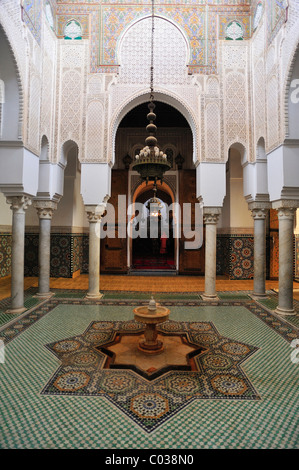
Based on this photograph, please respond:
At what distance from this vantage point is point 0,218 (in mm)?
6852

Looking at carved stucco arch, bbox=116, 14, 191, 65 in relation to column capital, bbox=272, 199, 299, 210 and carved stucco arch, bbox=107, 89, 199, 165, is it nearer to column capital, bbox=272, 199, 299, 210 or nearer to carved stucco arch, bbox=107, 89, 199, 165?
carved stucco arch, bbox=107, 89, 199, 165

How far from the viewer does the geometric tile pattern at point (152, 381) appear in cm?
202

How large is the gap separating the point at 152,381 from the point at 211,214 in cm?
358

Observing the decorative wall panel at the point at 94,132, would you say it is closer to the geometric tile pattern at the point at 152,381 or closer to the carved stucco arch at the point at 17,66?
the carved stucco arch at the point at 17,66

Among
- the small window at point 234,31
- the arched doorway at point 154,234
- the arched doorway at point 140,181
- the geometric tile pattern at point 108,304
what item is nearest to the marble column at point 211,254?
the geometric tile pattern at point 108,304

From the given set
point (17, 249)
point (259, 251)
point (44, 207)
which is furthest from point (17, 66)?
point (259, 251)

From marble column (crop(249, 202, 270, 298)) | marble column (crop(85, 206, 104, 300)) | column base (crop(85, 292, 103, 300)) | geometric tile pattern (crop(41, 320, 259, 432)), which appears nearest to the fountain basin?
geometric tile pattern (crop(41, 320, 259, 432))

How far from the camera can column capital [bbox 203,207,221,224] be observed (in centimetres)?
524

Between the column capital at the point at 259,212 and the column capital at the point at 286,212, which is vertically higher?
the column capital at the point at 259,212

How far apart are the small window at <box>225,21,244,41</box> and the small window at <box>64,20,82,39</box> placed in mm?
2902

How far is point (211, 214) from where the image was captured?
5.27m

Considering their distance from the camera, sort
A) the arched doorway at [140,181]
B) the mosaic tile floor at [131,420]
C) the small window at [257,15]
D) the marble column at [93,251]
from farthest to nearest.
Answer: the arched doorway at [140,181], the marble column at [93,251], the small window at [257,15], the mosaic tile floor at [131,420]

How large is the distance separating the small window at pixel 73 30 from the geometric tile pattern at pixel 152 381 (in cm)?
556
